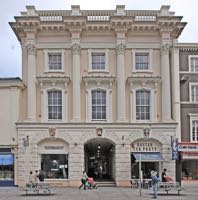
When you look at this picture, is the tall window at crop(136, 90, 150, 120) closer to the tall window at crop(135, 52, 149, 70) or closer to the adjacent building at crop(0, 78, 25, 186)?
the tall window at crop(135, 52, 149, 70)

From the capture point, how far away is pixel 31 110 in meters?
48.2

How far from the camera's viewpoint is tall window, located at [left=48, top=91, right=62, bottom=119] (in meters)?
48.9

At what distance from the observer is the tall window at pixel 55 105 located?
48.9m

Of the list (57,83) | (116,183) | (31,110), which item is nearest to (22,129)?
(31,110)

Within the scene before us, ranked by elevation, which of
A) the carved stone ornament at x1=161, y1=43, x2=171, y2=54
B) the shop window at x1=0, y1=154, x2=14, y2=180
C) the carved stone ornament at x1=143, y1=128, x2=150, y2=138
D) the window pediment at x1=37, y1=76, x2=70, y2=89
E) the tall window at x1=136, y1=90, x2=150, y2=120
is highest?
the carved stone ornament at x1=161, y1=43, x2=171, y2=54

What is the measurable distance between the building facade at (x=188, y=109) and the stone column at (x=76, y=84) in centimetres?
916

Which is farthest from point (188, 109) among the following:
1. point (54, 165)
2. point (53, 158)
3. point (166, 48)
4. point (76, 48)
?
point (54, 165)

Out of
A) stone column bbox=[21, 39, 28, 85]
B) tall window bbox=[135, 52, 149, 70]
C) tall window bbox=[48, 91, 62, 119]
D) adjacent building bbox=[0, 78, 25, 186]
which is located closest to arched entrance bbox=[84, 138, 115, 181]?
tall window bbox=[48, 91, 62, 119]

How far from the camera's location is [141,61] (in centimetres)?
4988

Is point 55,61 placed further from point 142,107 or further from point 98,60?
point 142,107

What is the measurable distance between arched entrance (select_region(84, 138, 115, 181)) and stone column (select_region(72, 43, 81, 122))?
283cm

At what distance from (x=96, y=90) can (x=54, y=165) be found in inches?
304

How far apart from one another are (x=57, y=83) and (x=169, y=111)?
411 inches

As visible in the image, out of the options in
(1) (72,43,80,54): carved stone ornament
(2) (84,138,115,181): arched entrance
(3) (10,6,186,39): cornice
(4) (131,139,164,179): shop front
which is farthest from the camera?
(2) (84,138,115,181): arched entrance
